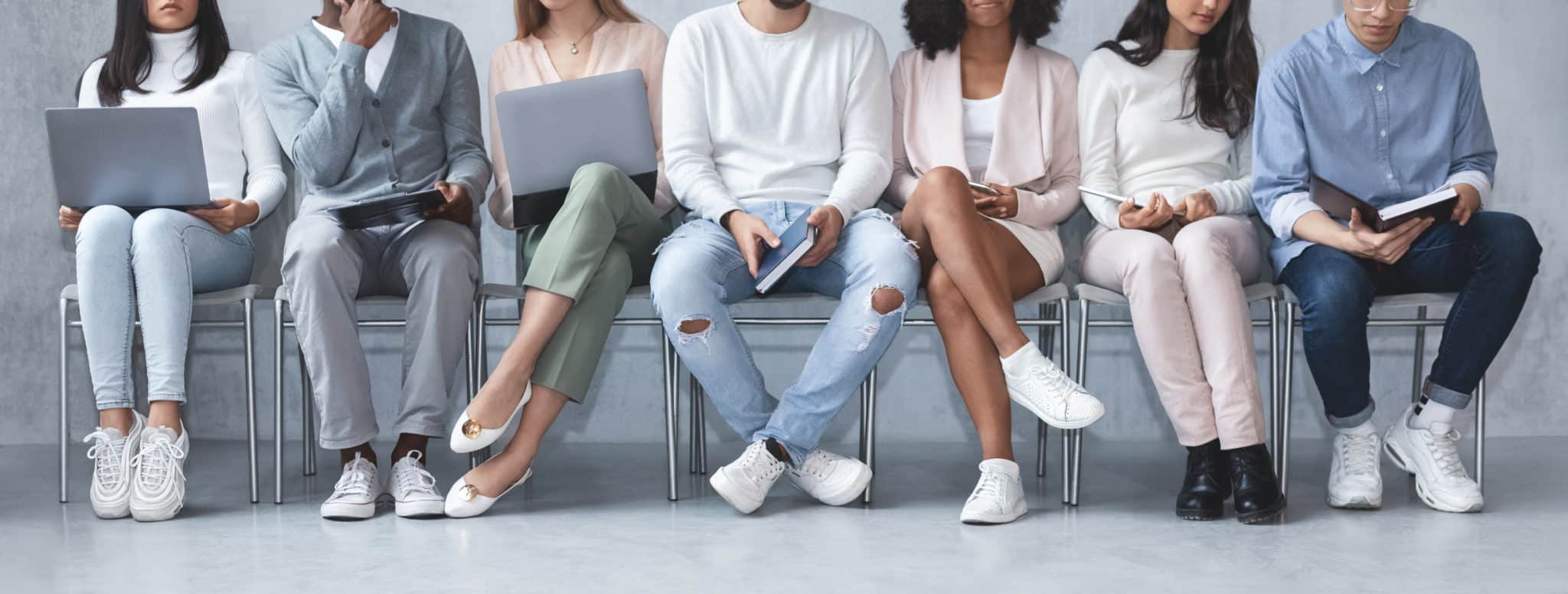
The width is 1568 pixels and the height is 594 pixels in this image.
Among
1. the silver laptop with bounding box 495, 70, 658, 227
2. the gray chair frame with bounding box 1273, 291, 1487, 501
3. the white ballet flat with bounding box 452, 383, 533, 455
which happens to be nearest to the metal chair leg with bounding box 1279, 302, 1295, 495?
the gray chair frame with bounding box 1273, 291, 1487, 501

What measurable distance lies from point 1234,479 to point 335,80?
1.79 meters

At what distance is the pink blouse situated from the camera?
2.69 metres

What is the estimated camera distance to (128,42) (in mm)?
2711

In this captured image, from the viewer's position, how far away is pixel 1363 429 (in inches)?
92.9

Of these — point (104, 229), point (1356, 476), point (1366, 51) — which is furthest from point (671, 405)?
point (1366, 51)

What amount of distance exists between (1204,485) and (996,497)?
0.37 metres

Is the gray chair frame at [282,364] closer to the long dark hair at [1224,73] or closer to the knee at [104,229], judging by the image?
the knee at [104,229]

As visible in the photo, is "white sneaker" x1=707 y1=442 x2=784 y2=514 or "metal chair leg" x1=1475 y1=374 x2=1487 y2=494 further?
"metal chair leg" x1=1475 y1=374 x2=1487 y2=494

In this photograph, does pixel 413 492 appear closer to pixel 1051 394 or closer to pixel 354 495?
pixel 354 495

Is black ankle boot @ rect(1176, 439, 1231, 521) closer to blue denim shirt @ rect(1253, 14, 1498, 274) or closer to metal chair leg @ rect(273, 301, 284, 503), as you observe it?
blue denim shirt @ rect(1253, 14, 1498, 274)

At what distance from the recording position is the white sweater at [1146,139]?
2.64 m

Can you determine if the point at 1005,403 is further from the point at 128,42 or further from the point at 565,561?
the point at 128,42

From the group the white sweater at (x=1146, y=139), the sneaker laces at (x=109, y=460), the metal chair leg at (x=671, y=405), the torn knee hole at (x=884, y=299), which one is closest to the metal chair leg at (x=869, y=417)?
the torn knee hole at (x=884, y=299)

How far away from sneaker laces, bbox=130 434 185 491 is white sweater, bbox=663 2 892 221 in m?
1.01
